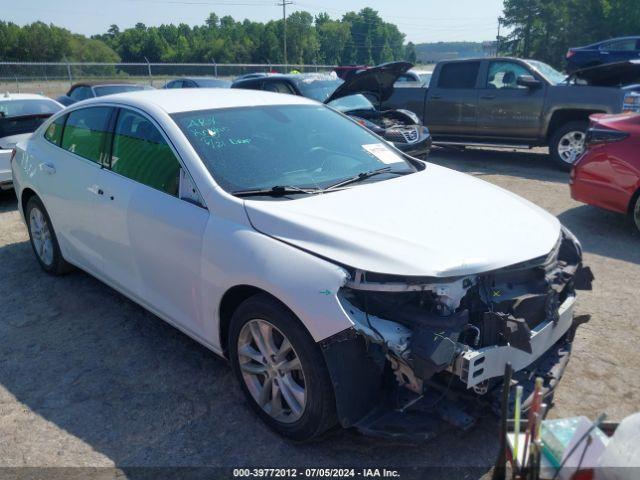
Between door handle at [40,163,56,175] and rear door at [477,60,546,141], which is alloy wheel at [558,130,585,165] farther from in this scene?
door handle at [40,163,56,175]

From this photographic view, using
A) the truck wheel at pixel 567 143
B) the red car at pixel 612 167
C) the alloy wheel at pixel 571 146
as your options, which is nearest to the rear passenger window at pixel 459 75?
the truck wheel at pixel 567 143

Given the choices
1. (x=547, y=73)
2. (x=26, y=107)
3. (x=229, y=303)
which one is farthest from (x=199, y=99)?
(x=547, y=73)

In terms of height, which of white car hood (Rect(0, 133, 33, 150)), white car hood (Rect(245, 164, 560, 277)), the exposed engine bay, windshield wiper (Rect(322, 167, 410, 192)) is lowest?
the exposed engine bay

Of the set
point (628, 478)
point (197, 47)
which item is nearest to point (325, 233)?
point (628, 478)

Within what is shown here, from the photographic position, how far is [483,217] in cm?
304

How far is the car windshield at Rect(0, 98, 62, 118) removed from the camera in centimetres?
788

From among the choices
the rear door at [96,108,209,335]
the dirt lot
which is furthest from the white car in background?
the rear door at [96,108,209,335]

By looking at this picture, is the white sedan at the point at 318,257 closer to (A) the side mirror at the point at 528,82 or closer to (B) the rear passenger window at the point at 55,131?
(B) the rear passenger window at the point at 55,131

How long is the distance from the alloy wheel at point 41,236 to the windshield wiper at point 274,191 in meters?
2.65

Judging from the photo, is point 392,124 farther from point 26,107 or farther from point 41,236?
point 41,236

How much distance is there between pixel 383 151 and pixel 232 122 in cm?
112

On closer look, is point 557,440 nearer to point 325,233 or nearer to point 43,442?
point 325,233

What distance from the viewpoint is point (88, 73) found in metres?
29.5

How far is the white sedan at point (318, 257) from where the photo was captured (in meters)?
2.50
